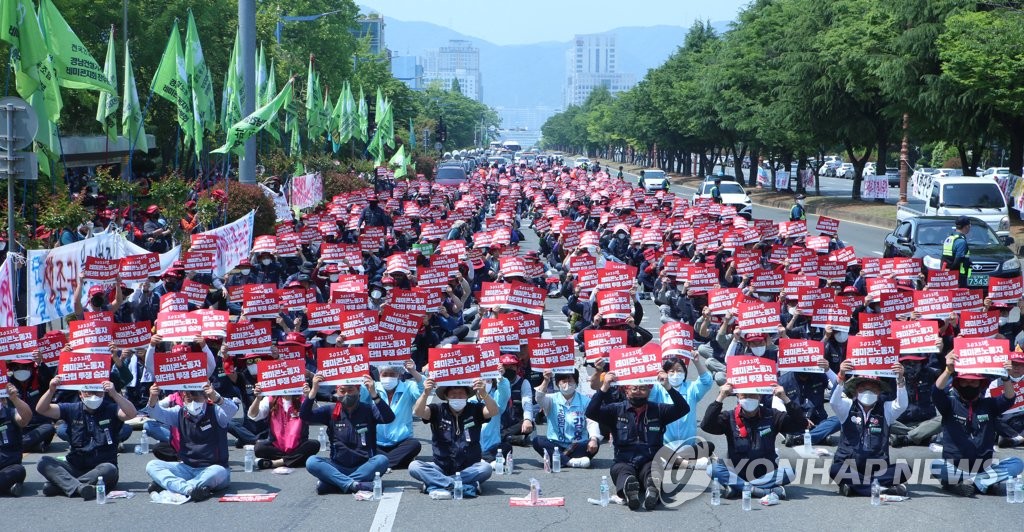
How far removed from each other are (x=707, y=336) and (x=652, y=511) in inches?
225

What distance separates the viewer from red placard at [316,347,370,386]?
38.3ft

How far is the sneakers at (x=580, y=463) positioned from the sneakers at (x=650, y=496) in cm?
158

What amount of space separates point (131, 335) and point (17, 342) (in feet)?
5.77

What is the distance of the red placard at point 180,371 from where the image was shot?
Answer: 11.7 metres

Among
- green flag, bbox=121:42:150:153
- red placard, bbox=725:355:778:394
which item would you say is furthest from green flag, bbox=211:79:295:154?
red placard, bbox=725:355:778:394

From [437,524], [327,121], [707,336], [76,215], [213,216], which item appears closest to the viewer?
[437,524]

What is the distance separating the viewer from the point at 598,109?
174 m

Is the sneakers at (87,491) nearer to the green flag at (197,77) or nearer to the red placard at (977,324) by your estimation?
the red placard at (977,324)

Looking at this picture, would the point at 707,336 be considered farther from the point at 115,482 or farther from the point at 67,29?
the point at 67,29

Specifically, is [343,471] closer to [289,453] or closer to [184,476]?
[289,453]

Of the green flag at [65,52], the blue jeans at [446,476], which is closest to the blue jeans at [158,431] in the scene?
the blue jeans at [446,476]

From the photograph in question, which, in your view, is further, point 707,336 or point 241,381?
point 707,336

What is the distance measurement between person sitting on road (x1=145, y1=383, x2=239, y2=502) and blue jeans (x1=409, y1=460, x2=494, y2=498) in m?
1.66

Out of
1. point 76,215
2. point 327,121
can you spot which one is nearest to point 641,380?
point 76,215
